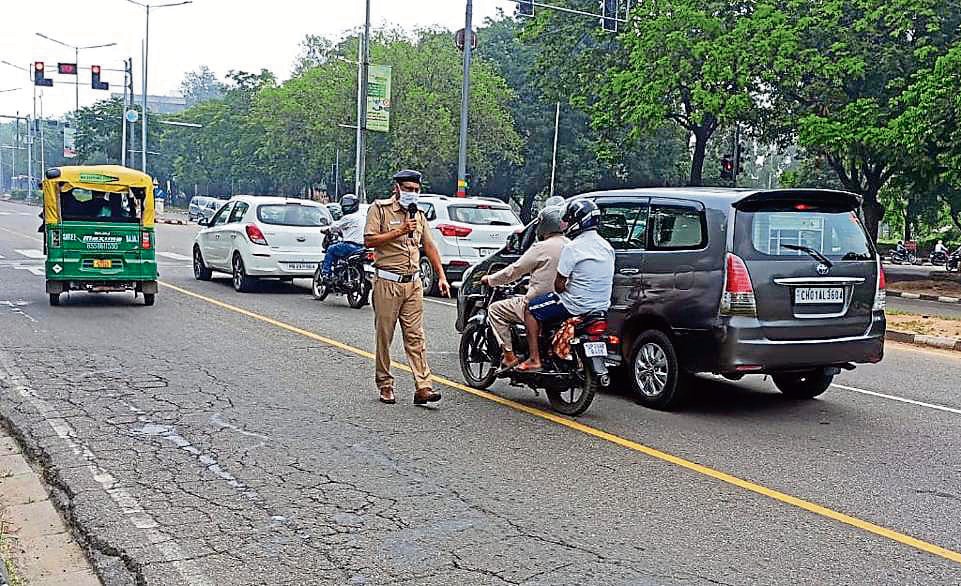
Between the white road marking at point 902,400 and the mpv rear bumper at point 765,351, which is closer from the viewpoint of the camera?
the mpv rear bumper at point 765,351

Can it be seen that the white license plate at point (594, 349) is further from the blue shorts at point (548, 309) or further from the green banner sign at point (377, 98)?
the green banner sign at point (377, 98)

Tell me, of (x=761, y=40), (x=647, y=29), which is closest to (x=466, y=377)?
(x=761, y=40)

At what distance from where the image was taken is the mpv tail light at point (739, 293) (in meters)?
7.98

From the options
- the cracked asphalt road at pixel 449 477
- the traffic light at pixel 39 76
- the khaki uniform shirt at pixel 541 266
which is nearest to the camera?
the cracked asphalt road at pixel 449 477

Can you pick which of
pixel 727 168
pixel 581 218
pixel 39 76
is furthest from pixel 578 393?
pixel 39 76

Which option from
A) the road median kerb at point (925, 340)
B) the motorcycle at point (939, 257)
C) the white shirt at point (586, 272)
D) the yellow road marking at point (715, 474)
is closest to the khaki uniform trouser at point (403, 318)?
the yellow road marking at point (715, 474)

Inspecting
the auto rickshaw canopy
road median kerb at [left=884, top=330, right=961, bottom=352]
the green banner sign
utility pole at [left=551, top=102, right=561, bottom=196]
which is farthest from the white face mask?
utility pole at [left=551, top=102, right=561, bottom=196]

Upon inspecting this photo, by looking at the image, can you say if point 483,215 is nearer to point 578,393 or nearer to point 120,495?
point 578,393

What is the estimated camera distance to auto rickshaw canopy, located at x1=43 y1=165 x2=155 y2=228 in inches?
551

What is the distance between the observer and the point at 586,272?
7957 mm

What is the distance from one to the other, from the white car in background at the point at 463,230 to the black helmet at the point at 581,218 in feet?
31.1

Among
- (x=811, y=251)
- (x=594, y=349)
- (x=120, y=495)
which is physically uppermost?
(x=811, y=251)

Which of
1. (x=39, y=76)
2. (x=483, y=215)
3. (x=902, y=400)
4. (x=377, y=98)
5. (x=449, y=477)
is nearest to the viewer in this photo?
(x=449, y=477)

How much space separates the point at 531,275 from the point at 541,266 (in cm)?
21
